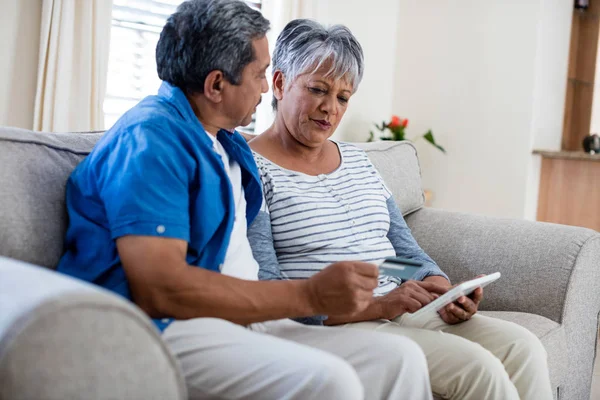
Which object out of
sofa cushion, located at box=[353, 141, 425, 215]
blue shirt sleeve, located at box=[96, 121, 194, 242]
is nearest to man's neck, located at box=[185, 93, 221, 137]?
blue shirt sleeve, located at box=[96, 121, 194, 242]

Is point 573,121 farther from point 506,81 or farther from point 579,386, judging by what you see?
point 579,386

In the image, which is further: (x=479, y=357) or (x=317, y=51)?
(x=317, y=51)

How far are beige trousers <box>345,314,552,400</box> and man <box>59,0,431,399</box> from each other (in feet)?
0.64

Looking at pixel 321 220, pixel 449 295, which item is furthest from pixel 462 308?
pixel 321 220

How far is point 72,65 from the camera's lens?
3.23m

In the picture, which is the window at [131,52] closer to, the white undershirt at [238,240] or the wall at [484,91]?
the wall at [484,91]

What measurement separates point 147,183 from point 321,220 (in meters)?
0.65

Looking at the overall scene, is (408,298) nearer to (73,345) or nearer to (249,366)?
(249,366)

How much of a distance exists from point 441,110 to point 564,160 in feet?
2.67

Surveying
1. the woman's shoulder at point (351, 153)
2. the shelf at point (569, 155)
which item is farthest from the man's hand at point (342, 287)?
the shelf at point (569, 155)

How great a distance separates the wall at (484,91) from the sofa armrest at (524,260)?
2163 mm

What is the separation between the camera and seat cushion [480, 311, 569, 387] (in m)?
1.87

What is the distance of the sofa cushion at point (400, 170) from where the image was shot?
→ 2.34m

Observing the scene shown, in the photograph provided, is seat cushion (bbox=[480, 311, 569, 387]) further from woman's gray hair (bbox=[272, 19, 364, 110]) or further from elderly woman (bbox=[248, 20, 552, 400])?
woman's gray hair (bbox=[272, 19, 364, 110])
